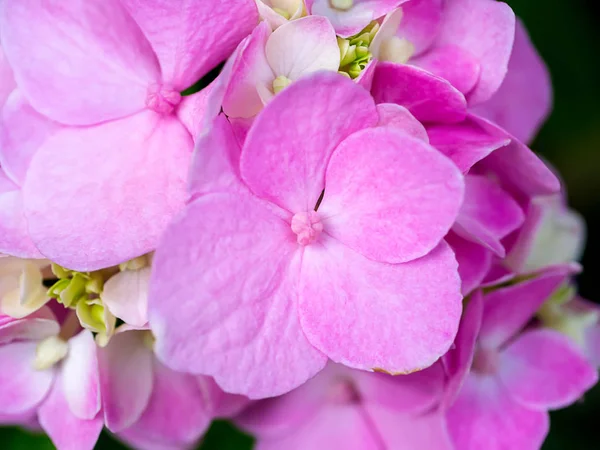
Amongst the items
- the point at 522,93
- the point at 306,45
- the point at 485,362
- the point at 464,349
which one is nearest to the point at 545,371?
the point at 485,362

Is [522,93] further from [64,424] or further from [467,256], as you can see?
[64,424]

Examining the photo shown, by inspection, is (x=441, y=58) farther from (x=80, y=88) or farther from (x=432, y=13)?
(x=80, y=88)

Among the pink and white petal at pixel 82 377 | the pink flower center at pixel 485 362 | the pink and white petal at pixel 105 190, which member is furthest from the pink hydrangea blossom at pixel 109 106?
the pink flower center at pixel 485 362

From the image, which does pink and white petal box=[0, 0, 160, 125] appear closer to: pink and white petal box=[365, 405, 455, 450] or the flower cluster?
the flower cluster

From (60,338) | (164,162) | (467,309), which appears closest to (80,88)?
(164,162)

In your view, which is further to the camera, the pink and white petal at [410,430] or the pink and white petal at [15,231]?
the pink and white petal at [410,430]

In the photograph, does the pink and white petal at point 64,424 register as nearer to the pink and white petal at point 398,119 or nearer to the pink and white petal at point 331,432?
the pink and white petal at point 331,432
